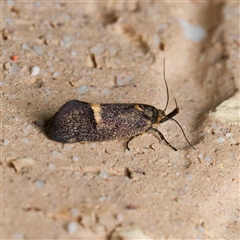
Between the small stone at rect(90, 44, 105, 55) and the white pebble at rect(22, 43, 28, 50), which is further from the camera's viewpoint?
the small stone at rect(90, 44, 105, 55)

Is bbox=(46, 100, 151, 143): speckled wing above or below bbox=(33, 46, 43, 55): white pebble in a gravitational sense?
below

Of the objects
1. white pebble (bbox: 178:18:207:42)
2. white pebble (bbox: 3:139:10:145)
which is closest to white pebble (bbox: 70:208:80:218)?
white pebble (bbox: 3:139:10:145)

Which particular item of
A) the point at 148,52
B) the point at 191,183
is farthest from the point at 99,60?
the point at 191,183

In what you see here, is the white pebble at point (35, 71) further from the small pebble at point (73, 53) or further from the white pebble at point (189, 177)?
the white pebble at point (189, 177)

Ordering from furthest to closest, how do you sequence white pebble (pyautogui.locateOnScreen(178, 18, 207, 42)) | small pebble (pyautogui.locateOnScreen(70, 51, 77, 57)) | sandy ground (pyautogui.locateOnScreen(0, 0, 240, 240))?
1. white pebble (pyautogui.locateOnScreen(178, 18, 207, 42))
2. small pebble (pyautogui.locateOnScreen(70, 51, 77, 57))
3. sandy ground (pyautogui.locateOnScreen(0, 0, 240, 240))

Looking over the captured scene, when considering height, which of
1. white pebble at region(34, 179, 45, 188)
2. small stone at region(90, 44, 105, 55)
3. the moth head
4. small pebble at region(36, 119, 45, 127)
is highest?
small stone at region(90, 44, 105, 55)

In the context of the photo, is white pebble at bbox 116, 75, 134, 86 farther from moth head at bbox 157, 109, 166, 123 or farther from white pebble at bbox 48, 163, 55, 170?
white pebble at bbox 48, 163, 55, 170
